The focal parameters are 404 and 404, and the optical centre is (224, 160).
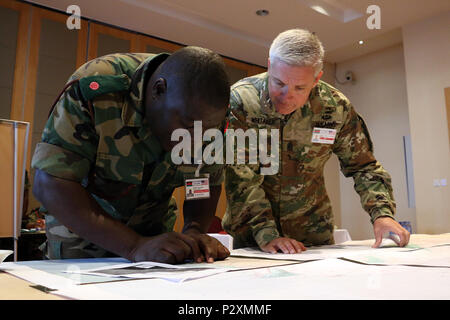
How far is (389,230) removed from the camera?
1461mm

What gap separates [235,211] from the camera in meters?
1.44

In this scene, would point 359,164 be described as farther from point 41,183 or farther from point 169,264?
point 41,183

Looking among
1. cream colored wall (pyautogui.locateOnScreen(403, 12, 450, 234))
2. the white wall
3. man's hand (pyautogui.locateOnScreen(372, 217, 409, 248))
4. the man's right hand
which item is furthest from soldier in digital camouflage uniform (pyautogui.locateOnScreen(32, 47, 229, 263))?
the white wall

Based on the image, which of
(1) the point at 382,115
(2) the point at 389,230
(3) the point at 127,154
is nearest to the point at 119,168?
(3) the point at 127,154

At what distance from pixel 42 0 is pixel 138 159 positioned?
13.7 feet

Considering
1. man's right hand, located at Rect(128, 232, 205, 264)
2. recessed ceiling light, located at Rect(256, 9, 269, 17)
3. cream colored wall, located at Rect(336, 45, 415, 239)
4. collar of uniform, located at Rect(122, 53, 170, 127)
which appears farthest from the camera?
cream colored wall, located at Rect(336, 45, 415, 239)

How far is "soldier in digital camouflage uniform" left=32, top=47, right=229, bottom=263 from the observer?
886mm

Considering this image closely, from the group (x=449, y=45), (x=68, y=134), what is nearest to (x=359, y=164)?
(x=68, y=134)

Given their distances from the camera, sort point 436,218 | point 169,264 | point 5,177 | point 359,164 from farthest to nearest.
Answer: point 436,218
point 5,177
point 359,164
point 169,264

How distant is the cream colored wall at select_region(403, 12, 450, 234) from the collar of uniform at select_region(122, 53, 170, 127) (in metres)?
4.75

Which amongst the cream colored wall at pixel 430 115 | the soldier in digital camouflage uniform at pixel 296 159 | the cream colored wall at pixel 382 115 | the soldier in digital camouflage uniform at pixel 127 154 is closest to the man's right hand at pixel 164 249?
the soldier in digital camouflage uniform at pixel 127 154

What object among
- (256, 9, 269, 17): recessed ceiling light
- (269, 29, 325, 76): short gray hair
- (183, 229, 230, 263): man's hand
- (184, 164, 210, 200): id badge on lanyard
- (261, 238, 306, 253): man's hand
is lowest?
(261, 238, 306, 253): man's hand

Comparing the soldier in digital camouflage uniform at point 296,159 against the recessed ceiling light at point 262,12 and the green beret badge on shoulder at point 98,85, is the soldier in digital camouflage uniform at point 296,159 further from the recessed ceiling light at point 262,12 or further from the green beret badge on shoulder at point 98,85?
the recessed ceiling light at point 262,12

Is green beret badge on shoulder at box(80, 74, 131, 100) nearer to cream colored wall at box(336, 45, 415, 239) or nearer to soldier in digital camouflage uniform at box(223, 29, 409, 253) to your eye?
soldier in digital camouflage uniform at box(223, 29, 409, 253)
